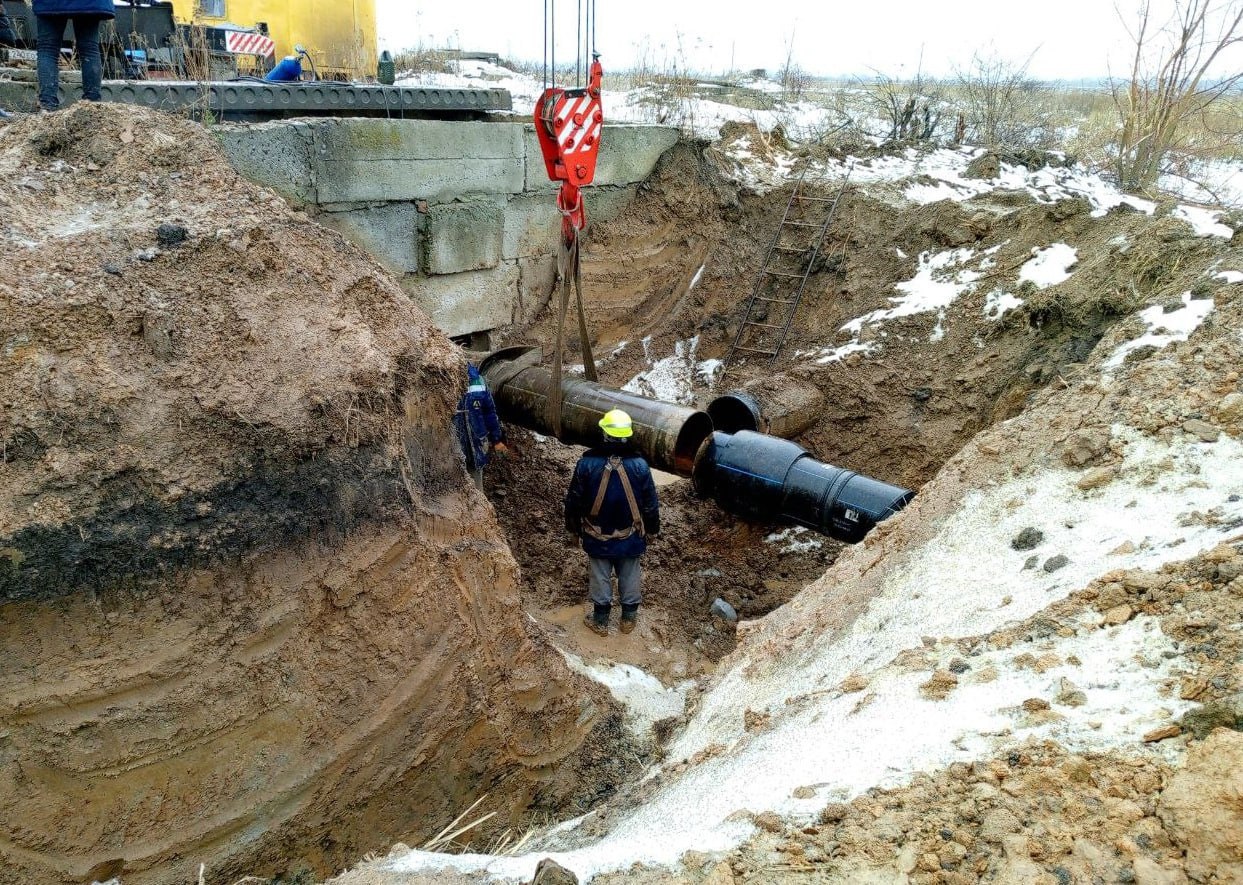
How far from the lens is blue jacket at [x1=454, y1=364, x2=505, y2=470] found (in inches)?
237

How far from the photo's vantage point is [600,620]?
5930 millimetres

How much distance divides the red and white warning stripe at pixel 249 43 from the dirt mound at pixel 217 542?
6.20 metres

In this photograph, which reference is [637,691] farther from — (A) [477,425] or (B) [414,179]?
(B) [414,179]

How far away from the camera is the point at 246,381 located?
3.46 meters

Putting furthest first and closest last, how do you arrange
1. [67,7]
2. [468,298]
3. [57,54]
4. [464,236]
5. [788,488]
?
[468,298] < [464,236] < [788,488] < [57,54] < [67,7]

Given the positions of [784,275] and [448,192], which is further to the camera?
[784,275]

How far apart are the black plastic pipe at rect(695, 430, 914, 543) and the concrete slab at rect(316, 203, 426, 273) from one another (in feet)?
9.48

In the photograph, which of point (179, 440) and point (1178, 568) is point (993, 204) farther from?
point (179, 440)

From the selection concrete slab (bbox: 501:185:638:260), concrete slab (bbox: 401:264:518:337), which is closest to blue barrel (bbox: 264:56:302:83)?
concrete slab (bbox: 501:185:638:260)

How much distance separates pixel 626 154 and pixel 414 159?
2.46 m

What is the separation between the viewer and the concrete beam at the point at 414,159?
20.4 feet

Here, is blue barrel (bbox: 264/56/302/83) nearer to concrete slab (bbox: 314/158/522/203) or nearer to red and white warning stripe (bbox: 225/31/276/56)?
concrete slab (bbox: 314/158/522/203)

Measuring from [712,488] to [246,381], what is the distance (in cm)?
343

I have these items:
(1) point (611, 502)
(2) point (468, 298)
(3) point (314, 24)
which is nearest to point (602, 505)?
(1) point (611, 502)
